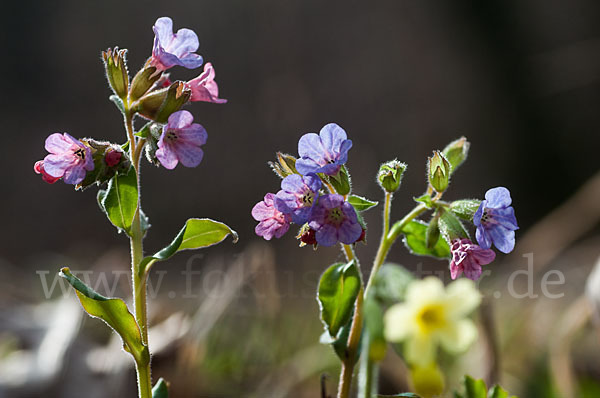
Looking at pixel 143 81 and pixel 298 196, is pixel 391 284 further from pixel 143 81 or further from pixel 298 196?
pixel 143 81

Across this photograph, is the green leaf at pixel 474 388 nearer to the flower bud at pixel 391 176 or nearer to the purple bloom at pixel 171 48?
the flower bud at pixel 391 176

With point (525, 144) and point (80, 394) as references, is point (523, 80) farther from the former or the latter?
point (80, 394)

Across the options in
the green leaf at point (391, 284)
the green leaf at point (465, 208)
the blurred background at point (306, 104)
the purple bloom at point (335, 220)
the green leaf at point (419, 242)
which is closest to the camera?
the purple bloom at point (335, 220)

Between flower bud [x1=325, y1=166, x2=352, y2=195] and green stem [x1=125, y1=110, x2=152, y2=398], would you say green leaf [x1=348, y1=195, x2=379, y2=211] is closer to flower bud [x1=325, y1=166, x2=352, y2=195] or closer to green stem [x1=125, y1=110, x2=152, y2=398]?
flower bud [x1=325, y1=166, x2=352, y2=195]

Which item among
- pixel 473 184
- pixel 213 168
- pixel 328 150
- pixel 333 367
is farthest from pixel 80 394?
pixel 473 184

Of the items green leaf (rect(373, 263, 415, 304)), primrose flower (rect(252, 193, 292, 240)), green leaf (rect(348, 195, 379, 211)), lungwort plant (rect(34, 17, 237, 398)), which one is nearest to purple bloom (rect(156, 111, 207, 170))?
lungwort plant (rect(34, 17, 237, 398))

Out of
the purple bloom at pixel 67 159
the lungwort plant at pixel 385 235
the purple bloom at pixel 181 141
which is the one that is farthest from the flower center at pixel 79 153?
the lungwort plant at pixel 385 235
